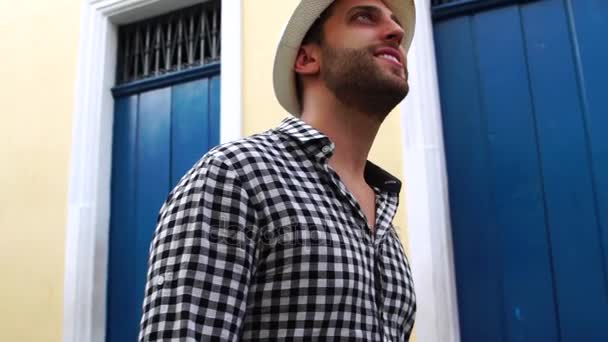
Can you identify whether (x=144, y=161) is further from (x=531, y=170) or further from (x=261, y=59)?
(x=531, y=170)

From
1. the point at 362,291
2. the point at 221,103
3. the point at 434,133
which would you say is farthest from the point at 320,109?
the point at 221,103

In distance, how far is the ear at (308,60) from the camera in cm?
128

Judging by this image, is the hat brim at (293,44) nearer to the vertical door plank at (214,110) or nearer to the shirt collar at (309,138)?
the shirt collar at (309,138)

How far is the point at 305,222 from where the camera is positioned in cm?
95

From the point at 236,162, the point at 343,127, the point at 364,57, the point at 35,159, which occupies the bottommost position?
the point at 236,162

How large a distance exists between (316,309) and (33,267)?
119 inches

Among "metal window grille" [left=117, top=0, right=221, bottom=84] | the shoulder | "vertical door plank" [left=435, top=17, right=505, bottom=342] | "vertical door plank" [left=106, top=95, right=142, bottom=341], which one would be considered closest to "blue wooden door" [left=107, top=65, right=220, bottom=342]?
"vertical door plank" [left=106, top=95, right=142, bottom=341]

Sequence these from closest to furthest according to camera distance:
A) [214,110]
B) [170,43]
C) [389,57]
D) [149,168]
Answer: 1. [389,57]
2. [214,110]
3. [149,168]
4. [170,43]

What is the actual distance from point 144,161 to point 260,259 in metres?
2.70

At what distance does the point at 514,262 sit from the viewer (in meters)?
2.32

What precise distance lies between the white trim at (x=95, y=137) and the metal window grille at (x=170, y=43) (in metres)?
0.07

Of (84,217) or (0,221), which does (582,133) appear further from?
(0,221)

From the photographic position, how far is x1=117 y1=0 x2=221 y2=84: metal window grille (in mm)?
3389

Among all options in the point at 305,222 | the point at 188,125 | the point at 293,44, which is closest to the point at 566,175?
the point at 293,44
